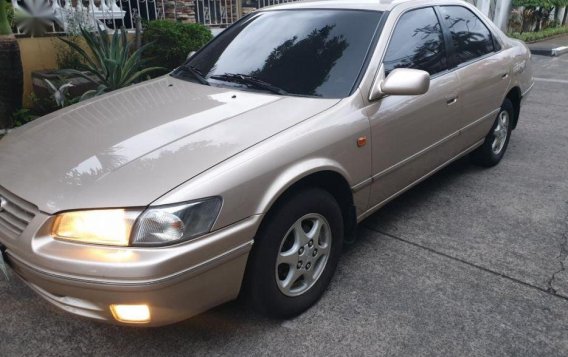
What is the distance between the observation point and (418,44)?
3.43 m

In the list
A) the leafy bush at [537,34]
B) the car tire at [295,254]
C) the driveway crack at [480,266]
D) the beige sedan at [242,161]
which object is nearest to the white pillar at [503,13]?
the leafy bush at [537,34]

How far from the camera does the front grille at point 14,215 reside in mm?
2152

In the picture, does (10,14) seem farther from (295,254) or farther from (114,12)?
(295,254)

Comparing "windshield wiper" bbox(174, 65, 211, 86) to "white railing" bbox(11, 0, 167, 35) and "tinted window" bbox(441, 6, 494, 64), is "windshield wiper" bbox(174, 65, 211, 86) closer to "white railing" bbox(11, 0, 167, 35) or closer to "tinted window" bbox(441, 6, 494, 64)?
"tinted window" bbox(441, 6, 494, 64)

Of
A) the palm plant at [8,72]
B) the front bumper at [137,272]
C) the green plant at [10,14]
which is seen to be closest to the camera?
the front bumper at [137,272]

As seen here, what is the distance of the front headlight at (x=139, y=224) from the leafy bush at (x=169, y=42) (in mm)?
4765

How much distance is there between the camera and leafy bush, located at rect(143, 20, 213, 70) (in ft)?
21.2

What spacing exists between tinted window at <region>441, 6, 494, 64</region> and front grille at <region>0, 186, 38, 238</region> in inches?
123

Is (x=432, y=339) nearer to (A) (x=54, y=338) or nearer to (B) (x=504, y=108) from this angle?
(A) (x=54, y=338)

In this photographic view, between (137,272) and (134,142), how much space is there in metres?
0.75

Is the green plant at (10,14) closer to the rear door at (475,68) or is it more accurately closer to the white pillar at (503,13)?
the rear door at (475,68)

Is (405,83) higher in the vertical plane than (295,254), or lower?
higher

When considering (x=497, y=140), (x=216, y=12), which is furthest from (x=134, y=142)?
(x=216, y=12)

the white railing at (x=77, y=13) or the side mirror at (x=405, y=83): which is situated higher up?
the white railing at (x=77, y=13)
